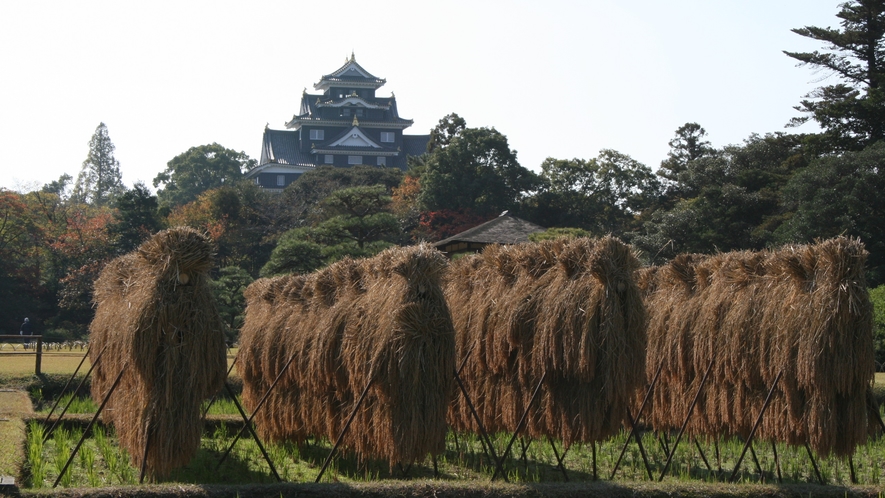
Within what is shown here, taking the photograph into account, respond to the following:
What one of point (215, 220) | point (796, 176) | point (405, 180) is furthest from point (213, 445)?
point (405, 180)

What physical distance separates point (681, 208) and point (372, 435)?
2538 cm

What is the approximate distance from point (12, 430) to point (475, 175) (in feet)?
106

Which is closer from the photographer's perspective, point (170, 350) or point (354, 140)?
point (170, 350)

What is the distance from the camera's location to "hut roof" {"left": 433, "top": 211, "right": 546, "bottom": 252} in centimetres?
2867

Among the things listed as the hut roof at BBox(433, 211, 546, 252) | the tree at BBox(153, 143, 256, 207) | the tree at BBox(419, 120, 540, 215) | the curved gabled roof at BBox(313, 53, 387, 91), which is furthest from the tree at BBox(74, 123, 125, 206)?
the hut roof at BBox(433, 211, 546, 252)

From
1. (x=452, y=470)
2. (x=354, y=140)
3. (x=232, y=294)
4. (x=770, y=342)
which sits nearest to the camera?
(x=770, y=342)

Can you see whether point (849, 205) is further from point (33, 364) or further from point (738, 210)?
point (33, 364)

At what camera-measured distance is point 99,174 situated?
7331 cm

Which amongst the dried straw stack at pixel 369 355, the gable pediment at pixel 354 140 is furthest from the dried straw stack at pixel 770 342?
the gable pediment at pixel 354 140

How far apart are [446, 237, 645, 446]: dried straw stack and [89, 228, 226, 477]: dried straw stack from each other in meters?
3.61

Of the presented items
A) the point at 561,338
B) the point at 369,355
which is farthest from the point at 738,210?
the point at 369,355

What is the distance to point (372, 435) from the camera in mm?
9875

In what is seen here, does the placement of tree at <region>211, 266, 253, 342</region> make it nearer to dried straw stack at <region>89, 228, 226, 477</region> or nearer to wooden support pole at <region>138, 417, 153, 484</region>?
dried straw stack at <region>89, 228, 226, 477</region>

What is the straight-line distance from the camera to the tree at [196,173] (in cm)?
6762
